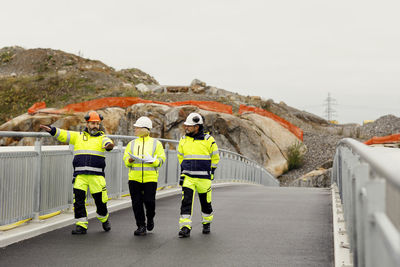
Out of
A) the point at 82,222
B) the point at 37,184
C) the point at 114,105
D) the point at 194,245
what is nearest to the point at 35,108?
the point at 114,105

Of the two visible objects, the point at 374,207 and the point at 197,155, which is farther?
the point at 197,155

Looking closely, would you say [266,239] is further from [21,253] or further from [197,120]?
[21,253]

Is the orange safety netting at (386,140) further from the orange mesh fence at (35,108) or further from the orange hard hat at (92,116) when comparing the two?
the orange hard hat at (92,116)

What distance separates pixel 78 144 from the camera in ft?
26.7

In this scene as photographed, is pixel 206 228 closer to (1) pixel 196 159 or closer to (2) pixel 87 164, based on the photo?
(1) pixel 196 159

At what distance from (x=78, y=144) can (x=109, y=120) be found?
29611mm

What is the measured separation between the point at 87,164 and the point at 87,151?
195 millimetres

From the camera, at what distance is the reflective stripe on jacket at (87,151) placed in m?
8.02

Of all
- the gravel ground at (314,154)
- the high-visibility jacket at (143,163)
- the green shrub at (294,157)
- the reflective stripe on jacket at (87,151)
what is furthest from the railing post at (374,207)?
the green shrub at (294,157)

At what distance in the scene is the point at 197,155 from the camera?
26.6ft

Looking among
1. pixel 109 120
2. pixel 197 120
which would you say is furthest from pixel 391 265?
pixel 109 120

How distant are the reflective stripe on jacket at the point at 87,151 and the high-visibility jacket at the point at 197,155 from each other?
1141 millimetres

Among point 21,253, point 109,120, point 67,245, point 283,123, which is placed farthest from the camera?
point 283,123

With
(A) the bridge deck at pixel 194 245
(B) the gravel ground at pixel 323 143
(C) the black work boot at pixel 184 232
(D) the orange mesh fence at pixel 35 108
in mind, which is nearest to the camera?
(A) the bridge deck at pixel 194 245
